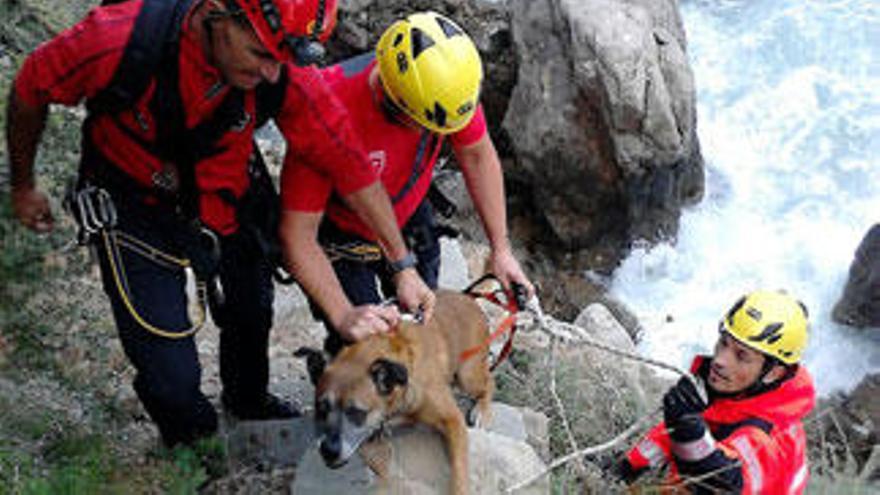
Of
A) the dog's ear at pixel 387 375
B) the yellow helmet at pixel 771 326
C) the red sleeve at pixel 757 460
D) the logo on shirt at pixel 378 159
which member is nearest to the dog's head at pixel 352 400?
the dog's ear at pixel 387 375

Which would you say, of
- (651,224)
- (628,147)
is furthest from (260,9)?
(651,224)

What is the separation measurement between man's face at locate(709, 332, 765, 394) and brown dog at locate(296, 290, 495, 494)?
1.55 metres

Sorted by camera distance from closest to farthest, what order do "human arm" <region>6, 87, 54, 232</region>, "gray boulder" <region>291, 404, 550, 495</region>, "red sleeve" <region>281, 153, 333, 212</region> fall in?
"human arm" <region>6, 87, 54, 232</region> → "gray boulder" <region>291, 404, 550, 495</region> → "red sleeve" <region>281, 153, 333, 212</region>

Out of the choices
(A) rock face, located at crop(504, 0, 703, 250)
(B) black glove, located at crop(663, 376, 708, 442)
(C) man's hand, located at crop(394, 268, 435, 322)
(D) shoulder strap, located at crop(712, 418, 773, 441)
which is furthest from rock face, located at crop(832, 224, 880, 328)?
(C) man's hand, located at crop(394, 268, 435, 322)

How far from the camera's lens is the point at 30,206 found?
4.01m

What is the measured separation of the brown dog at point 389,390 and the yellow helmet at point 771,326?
5.64ft

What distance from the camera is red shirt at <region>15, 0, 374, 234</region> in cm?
353

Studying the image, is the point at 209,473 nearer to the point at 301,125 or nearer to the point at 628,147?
the point at 301,125

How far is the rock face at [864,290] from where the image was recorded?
39.7 feet

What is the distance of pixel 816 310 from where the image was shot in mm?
13070

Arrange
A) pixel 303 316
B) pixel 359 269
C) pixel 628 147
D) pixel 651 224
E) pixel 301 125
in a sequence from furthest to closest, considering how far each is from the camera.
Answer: pixel 651 224 < pixel 628 147 < pixel 303 316 < pixel 359 269 < pixel 301 125

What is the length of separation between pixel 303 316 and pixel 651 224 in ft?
22.3

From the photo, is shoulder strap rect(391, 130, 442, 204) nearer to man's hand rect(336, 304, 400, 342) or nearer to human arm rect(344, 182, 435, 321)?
human arm rect(344, 182, 435, 321)

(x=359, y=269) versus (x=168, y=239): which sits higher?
(x=168, y=239)
